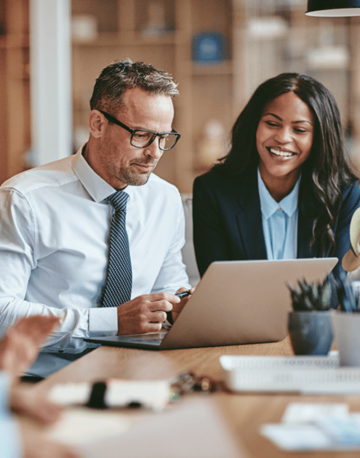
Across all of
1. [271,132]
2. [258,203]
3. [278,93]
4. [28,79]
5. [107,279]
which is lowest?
[107,279]

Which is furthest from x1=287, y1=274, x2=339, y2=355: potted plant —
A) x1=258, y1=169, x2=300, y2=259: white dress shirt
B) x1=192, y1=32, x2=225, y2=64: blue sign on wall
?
x1=192, y1=32, x2=225, y2=64: blue sign on wall

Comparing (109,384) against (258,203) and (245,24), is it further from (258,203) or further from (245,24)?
(245,24)

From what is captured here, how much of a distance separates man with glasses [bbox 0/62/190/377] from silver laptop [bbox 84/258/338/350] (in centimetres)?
23

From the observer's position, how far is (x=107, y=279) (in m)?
1.55

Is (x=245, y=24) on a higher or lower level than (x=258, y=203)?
higher

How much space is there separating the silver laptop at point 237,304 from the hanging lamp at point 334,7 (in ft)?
2.92

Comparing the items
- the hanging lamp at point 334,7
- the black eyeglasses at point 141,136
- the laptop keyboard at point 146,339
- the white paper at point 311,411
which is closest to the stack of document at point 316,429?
the white paper at point 311,411

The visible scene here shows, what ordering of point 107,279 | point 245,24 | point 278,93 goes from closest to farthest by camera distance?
point 107,279, point 278,93, point 245,24

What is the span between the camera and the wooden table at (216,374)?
0.65m

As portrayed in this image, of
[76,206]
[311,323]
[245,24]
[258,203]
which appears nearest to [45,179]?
[76,206]

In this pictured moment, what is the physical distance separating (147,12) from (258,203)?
372cm

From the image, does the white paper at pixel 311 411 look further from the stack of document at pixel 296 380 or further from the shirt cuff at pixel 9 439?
the shirt cuff at pixel 9 439

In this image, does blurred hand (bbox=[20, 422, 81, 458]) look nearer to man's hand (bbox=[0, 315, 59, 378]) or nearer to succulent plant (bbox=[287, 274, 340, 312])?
man's hand (bbox=[0, 315, 59, 378])

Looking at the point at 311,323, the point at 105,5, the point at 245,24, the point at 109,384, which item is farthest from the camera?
the point at 105,5
